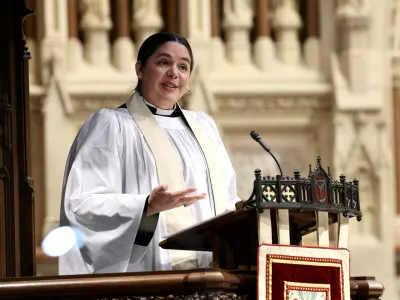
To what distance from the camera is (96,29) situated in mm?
10461

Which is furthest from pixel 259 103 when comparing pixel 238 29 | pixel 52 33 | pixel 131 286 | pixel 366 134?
pixel 131 286

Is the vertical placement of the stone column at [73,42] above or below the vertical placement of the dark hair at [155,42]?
above

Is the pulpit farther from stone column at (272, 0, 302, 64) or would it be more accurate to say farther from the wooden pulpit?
stone column at (272, 0, 302, 64)

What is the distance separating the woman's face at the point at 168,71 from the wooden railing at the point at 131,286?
3.37ft

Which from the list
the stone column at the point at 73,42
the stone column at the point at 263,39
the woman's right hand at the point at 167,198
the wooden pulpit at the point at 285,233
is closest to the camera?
the wooden pulpit at the point at 285,233

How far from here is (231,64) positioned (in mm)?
10555

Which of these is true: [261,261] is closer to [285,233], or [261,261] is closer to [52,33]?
[285,233]

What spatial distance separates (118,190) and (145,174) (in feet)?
0.48

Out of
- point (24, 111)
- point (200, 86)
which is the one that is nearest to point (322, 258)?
point (24, 111)

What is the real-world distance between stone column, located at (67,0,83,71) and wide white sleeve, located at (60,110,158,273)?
5825 mm

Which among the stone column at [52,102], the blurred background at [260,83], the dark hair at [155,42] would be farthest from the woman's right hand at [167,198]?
the blurred background at [260,83]

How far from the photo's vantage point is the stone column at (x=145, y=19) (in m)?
10.4

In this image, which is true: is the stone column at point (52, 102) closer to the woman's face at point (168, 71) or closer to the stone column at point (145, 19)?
the stone column at point (145, 19)

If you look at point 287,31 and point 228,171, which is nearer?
point 228,171
